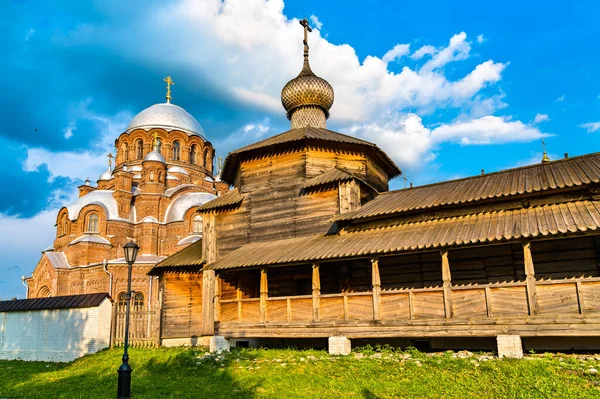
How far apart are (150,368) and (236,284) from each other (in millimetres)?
4532

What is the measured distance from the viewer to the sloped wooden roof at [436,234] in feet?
32.3

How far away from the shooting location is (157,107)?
41.6 meters

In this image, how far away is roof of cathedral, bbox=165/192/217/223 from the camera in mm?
33656

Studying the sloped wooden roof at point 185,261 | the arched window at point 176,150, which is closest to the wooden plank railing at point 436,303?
the sloped wooden roof at point 185,261

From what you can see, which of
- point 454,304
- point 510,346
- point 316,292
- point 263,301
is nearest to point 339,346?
point 316,292

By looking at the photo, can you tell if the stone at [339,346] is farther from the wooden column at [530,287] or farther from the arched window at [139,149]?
the arched window at [139,149]

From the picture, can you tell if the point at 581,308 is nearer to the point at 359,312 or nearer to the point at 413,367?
the point at 413,367

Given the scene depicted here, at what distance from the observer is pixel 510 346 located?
9.77 meters

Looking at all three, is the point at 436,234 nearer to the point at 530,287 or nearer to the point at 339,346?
the point at 530,287

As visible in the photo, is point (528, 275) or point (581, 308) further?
point (528, 275)

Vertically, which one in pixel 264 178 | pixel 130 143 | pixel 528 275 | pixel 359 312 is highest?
pixel 130 143

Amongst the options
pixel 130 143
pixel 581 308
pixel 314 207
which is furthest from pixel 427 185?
pixel 130 143

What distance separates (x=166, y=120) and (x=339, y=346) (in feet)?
107

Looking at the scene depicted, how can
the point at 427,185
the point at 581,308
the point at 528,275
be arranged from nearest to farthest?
the point at 581,308, the point at 528,275, the point at 427,185
